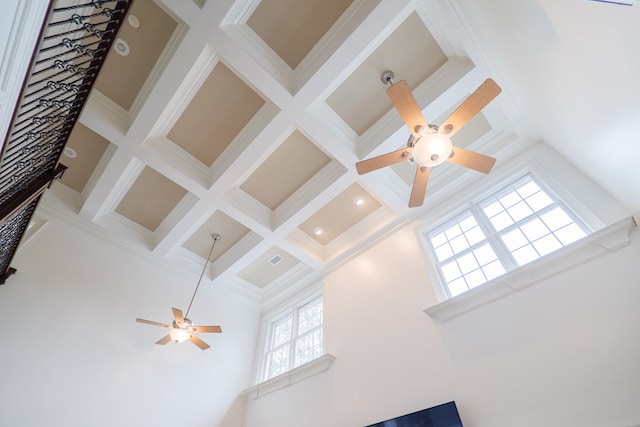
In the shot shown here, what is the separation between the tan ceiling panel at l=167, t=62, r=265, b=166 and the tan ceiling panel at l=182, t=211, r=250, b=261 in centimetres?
123

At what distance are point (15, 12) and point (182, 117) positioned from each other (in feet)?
9.22

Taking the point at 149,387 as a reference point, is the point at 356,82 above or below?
above

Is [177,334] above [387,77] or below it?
below

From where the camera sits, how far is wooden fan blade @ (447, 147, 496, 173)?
8.99 feet

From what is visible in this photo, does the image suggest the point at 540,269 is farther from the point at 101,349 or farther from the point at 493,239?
the point at 101,349

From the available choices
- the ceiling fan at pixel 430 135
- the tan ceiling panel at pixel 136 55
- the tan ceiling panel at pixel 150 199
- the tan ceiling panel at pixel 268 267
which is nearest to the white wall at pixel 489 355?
the ceiling fan at pixel 430 135

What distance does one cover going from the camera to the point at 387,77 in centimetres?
385

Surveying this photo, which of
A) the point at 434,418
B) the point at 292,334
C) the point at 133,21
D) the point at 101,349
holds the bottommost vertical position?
the point at 434,418

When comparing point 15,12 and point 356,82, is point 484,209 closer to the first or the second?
point 356,82

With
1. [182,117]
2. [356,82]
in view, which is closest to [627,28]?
[356,82]

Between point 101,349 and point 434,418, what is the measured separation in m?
4.46

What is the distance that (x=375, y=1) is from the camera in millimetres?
3174

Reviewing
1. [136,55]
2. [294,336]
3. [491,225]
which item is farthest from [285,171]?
[294,336]

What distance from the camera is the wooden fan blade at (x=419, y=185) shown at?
9.46ft
